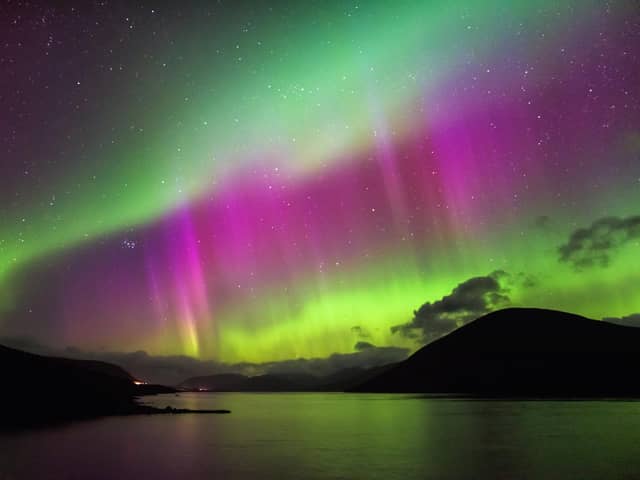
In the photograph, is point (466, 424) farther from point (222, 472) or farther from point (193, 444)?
point (222, 472)

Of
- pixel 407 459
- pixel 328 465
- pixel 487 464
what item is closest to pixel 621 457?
pixel 487 464

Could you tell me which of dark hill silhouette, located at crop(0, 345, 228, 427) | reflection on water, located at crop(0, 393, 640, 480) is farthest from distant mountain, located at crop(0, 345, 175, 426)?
reflection on water, located at crop(0, 393, 640, 480)

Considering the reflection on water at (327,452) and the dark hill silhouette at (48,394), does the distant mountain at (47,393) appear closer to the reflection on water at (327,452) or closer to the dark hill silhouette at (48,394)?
the dark hill silhouette at (48,394)

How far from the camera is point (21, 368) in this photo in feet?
501

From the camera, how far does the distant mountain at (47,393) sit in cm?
12598

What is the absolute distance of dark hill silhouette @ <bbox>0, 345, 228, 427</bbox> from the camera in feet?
411

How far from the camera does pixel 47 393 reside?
463 ft

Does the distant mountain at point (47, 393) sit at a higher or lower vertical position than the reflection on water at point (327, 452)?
higher

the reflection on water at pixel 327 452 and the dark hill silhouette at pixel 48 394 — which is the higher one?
the dark hill silhouette at pixel 48 394

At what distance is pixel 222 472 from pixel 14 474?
1556cm

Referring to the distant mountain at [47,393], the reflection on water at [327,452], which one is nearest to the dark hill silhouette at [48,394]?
the distant mountain at [47,393]

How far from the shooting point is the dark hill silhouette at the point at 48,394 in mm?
125375

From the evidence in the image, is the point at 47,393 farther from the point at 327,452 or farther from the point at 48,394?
the point at 327,452

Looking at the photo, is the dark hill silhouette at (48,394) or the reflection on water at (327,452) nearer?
→ the reflection on water at (327,452)
